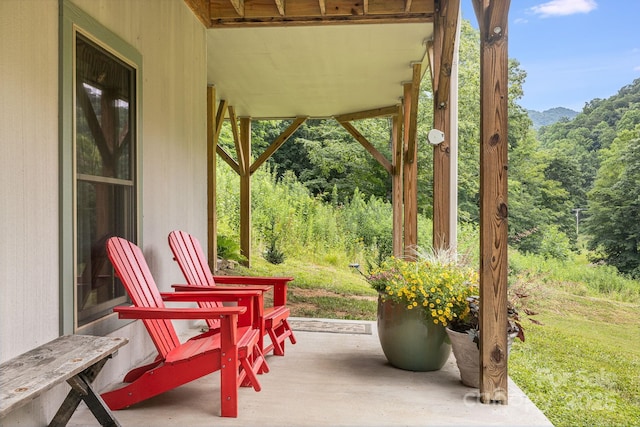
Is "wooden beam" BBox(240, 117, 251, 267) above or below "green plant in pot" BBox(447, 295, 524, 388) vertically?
above

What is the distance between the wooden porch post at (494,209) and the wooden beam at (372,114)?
191 inches

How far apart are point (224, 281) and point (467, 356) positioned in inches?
65.9

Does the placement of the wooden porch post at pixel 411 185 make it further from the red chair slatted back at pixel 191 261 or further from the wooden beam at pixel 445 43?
the red chair slatted back at pixel 191 261

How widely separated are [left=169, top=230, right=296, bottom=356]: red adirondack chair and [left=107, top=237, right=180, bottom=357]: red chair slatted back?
353 millimetres

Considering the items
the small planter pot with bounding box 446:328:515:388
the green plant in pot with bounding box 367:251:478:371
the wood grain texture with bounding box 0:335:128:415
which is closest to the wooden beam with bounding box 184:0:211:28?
the green plant in pot with bounding box 367:251:478:371

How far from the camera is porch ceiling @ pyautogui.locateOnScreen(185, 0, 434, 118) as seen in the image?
4113mm

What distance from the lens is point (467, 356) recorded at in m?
2.60

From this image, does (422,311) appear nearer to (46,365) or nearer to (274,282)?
(274,282)

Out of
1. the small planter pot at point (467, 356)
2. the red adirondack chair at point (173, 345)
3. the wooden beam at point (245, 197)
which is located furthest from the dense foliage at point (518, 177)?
the red adirondack chair at point (173, 345)

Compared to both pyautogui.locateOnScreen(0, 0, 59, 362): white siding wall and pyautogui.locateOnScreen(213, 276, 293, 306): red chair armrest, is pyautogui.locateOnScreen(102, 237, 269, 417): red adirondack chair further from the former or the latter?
pyautogui.locateOnScreen(213, 276, 293, 306): red chair armrest

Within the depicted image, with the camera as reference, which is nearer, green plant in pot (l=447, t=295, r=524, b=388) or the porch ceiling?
green plant in pot (l=447, t=295, r=524, b=388)

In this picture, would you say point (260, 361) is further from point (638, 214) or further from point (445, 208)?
point (638, 214)

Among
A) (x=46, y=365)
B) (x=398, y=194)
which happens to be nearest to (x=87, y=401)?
(x=46, y=365)

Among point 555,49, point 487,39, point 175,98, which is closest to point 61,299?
point 175,98
